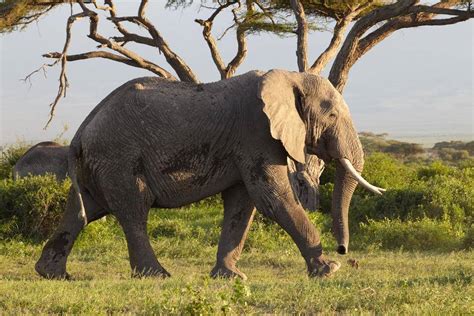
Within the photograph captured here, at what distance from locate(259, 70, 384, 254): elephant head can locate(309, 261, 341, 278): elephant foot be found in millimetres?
258

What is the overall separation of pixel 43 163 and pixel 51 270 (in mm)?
8436

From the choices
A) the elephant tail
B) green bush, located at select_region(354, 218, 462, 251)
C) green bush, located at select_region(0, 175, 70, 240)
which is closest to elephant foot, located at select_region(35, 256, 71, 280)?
the elephant tail

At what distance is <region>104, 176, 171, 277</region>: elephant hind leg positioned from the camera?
29.5 feet

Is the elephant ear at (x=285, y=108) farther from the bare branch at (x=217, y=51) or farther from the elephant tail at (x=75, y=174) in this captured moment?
the bare branch at (x=217, y=51)

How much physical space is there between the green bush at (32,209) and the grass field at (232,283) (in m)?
0.38

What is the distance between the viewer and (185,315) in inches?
226

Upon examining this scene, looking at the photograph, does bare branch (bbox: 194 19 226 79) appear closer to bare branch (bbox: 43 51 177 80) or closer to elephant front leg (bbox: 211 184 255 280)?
bare branch (bbox: 43 51 177 80)

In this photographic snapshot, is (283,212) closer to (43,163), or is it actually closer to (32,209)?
(32,209)

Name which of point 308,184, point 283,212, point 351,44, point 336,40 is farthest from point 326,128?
point 336,40

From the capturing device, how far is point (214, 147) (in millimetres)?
9008

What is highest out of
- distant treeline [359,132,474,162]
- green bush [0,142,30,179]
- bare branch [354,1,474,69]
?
bare branch [354,1,474,69]

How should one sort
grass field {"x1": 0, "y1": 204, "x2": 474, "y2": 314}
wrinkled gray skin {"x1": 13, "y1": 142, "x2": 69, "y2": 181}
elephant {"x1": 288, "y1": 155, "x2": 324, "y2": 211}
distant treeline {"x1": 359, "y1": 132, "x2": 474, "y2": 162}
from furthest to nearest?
distant treeline {"x1": 359, "y1": 132, "x2": 474, "y2": 162} < wrinkled gray skin {"x1": 13, "y1": 142, "x2": 69, "y2": 181} < elephant {"x1": 288, "y1": 155, "x2": 324, "y2": 211} < grass field {"x1": 0, "y1": 204, "x2": 474, "y2": 314}

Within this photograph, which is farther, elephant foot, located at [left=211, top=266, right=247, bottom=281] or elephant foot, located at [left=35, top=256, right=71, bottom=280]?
elephant foot, located at [left=35, top=256, right=71, bottom=280]

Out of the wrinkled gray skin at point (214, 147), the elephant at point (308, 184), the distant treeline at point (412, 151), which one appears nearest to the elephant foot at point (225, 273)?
the wrinkled gray skin at point (214, 147)
